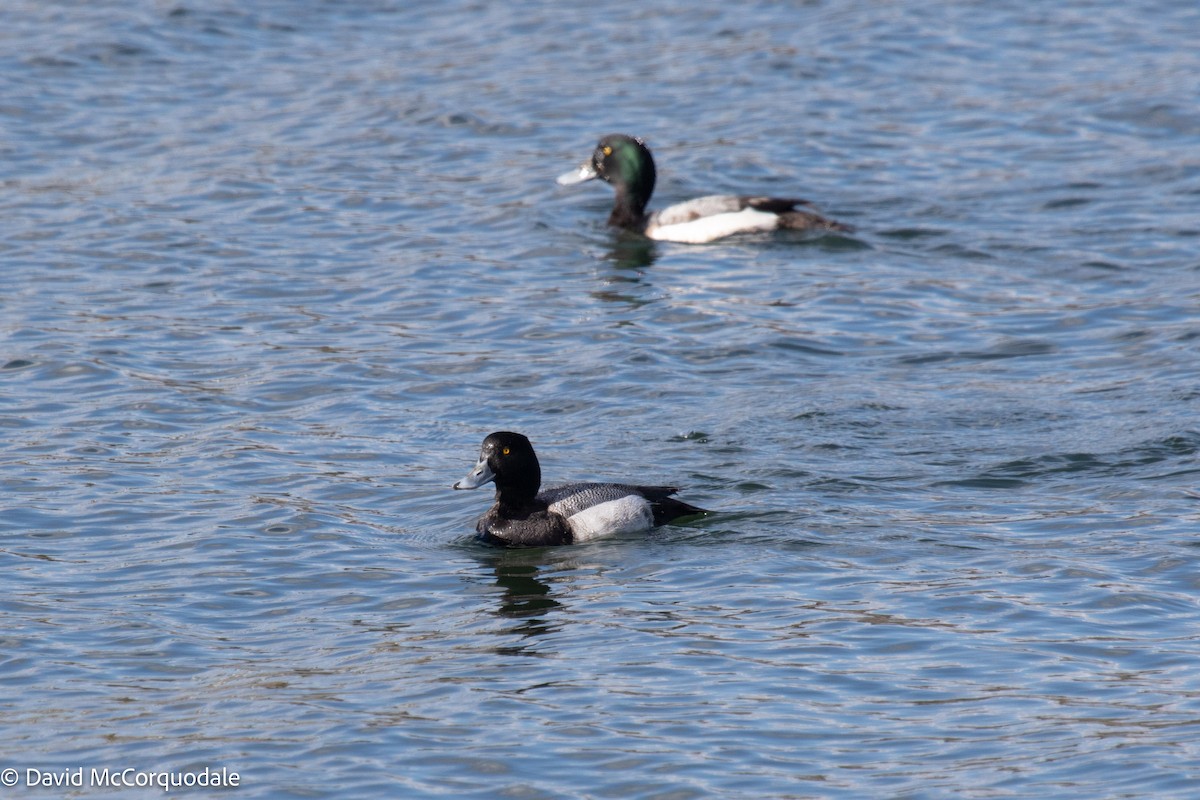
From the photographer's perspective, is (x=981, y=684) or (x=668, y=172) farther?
(x=668, y=172)

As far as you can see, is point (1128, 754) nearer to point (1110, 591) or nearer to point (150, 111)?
point (1110, 591)

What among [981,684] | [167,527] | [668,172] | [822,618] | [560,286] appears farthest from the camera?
[668,172]

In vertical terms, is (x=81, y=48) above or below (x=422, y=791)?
above

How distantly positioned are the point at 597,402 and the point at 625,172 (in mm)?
6539

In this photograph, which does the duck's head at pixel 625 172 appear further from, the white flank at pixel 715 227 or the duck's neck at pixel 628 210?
the white flank at pixel 715 227

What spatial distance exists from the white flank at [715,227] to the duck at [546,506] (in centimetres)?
831

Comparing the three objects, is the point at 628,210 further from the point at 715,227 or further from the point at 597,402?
the point at 597,402

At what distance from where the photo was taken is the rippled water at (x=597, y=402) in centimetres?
855

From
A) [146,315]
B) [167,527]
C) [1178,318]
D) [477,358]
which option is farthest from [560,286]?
[167,527]

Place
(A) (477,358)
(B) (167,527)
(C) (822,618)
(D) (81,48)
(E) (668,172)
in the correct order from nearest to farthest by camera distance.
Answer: (C) (822,618), (B) (167,527), (A) (477,358), (E) (668,172), (D) (81,48)

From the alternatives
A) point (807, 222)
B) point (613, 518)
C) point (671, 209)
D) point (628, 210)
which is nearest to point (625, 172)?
point (628, 210)

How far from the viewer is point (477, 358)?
15500mm

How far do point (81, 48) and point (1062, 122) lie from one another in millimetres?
13969

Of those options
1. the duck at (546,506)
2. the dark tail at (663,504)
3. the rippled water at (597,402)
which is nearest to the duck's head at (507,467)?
the duck at (546,506)
